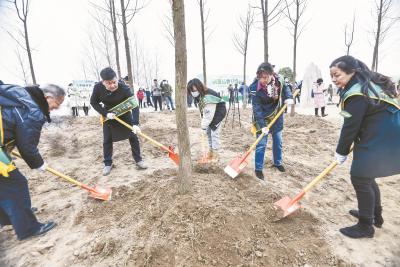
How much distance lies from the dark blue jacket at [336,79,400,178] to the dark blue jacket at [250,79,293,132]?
1486 millimetres

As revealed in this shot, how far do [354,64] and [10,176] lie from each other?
331 cm

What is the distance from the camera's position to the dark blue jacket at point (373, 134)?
2135mm

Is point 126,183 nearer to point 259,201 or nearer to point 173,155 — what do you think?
point 173,155

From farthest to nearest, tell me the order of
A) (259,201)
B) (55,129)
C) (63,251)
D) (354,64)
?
(55,129) < (259,201) < (63,251) < (354,64)

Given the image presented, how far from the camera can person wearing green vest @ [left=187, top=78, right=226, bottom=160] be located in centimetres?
420

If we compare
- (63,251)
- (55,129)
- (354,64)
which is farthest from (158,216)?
(55,129)

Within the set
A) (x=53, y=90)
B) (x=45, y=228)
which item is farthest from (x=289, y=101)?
(x=45, y=228)

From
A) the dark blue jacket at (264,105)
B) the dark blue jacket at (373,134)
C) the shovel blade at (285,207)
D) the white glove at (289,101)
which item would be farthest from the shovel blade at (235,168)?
the dark blue jacket at (373,134)

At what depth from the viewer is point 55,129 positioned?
8.09 meters

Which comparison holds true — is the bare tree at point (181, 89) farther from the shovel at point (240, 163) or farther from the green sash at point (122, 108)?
the green sash at point (122, 108)

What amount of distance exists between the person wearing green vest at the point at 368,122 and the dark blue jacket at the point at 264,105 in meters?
1.41

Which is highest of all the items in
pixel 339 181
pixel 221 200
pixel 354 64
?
pixel 354 64

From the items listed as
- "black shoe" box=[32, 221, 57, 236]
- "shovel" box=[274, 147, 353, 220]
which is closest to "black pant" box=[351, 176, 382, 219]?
"shovel" box=[274, 147, 353, 220]

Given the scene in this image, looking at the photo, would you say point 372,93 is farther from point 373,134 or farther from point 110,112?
point 110,112
